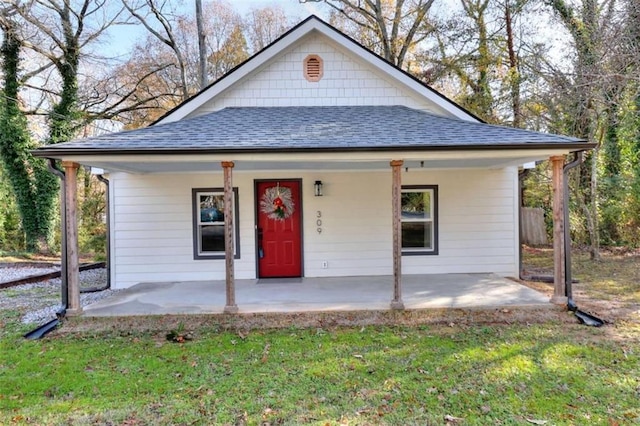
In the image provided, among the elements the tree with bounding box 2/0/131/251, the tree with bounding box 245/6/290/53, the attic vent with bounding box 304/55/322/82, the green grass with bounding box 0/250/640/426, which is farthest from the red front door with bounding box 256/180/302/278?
the tree with bounding box 245/6/290/53

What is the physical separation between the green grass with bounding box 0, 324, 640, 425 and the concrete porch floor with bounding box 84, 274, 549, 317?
0.62 meters

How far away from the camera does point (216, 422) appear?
3.15 meters

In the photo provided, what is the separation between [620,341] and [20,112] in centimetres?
1855

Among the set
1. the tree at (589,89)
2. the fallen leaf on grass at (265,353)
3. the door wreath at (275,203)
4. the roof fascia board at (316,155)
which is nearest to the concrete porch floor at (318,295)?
the fallen leaf on grass at (265,353)

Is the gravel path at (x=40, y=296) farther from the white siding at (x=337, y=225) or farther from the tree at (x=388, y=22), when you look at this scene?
the tree at (x=388, y=22)

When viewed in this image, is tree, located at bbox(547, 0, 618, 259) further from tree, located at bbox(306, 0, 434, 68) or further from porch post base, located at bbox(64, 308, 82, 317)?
porch post base, located at bbox(64, 308, 82, 317)

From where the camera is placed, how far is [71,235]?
5625 mm

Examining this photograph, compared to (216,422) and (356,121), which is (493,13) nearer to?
(356,121)

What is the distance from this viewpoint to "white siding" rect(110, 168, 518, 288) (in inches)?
314

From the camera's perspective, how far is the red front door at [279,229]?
26.5ft

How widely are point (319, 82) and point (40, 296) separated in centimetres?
757

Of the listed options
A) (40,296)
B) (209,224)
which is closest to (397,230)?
(209,224)

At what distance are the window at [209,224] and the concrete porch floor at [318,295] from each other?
681 mm

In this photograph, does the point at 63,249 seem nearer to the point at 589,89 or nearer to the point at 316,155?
the point at 316,155
